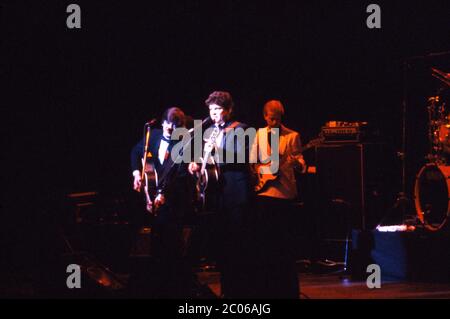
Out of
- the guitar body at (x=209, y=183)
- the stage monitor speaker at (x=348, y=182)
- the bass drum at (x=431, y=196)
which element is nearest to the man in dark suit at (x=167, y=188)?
the guitar body at (x=209, y=183)

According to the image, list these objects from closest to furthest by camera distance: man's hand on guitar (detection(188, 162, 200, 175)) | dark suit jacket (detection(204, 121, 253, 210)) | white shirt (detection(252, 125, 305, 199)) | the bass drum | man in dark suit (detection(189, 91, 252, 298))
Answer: man in dark suit (detection(189, 91, 252, 298))
dark suit jacket (detection(204, 121, 253, 210))
man's hand on guitar (detection(188, 162, 200, 175))
white shirt (detection(252, 125, 305, 199))
the bass drum

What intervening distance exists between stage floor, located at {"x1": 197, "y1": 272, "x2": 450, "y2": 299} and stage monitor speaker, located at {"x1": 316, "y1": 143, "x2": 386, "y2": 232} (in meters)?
0.75

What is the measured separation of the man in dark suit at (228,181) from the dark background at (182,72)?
2850mm

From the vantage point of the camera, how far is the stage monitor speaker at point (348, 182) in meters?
7.84

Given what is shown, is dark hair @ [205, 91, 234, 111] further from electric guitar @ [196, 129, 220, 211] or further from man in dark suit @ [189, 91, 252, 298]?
electric guitar @ [196, 129, 220, 211]

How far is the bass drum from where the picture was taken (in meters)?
7.88

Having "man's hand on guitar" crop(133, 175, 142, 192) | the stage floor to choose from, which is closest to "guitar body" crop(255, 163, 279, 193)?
→ the stage floor

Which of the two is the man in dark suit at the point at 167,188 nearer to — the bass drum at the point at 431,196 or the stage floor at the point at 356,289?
the stage floor at the point at 356,289

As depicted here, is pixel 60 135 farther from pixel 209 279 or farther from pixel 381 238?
pixel 381 238

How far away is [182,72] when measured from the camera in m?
8.69

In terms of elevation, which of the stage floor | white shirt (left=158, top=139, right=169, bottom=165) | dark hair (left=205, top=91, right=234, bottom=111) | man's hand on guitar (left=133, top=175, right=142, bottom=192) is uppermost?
dark hair (left=205, top=91, right=234, bottom=111)

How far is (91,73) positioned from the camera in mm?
8344

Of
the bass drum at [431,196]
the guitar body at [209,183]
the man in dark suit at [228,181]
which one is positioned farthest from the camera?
the bass drum at [431,196]
